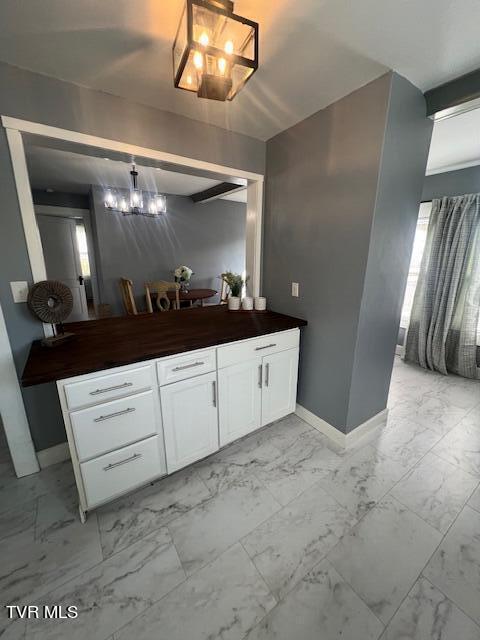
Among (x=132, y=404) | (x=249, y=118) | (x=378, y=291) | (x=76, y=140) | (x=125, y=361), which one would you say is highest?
(x=249, y=118)

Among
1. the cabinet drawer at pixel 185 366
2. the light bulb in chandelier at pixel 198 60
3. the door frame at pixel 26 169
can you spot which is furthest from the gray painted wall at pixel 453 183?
the cabinet drawer at pixel 185 366

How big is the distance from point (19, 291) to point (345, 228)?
6.71 feet

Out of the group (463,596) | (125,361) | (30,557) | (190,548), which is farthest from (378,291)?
(30,557)

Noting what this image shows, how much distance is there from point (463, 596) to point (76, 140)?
2968 millimetres

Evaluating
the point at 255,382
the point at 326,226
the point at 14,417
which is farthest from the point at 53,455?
the point at 326,226

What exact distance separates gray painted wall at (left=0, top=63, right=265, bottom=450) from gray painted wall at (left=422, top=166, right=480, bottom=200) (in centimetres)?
268

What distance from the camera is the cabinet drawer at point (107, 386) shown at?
1209mm

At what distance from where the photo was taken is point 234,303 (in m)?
2.36

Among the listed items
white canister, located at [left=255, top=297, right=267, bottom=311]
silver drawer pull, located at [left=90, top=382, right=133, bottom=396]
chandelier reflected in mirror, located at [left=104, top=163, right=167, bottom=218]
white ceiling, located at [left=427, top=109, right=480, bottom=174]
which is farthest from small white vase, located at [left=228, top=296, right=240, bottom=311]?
chandelier reflected in mirror, located at [left=104, top=163, right=167, bottom=218]

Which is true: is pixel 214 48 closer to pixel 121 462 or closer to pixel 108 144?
pixel 108 144

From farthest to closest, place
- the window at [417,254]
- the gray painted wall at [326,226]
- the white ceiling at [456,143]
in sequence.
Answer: the window at [417,254]
the white ceiling at [456,143]
the gray painted wall at [326,226]

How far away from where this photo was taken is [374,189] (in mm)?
1513

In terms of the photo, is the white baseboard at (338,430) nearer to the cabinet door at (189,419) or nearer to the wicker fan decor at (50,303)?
the cabinet door at (189,419)

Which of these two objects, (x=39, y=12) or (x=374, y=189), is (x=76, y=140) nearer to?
(x=39, y=12)
